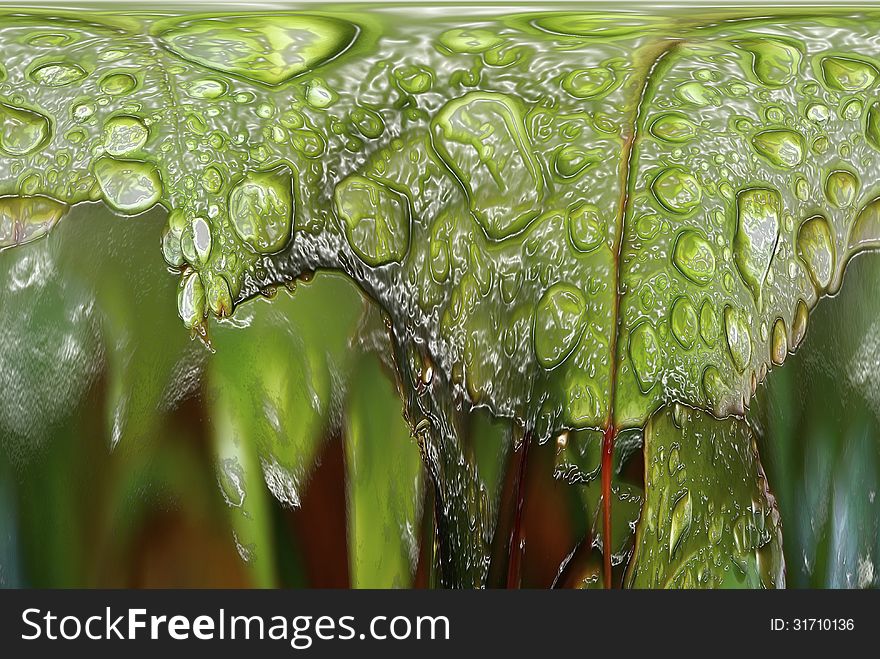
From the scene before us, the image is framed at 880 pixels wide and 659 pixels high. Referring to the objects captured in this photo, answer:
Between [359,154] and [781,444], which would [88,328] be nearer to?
[359,154]

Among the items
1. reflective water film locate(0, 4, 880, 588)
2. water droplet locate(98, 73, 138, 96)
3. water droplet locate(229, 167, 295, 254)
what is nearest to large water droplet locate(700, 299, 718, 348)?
reflective water film locate(0, 4, 880, 588)

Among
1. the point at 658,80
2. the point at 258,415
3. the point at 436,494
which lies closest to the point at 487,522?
the point at 436,494

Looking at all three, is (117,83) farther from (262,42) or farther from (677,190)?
(677,190)

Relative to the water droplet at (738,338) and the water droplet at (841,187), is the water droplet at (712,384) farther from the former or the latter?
the water droplet at (841,187)

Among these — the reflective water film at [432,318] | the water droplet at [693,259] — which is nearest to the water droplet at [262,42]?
the reflective water film at [432,318]

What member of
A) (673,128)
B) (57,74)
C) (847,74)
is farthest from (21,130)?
(847,74)
